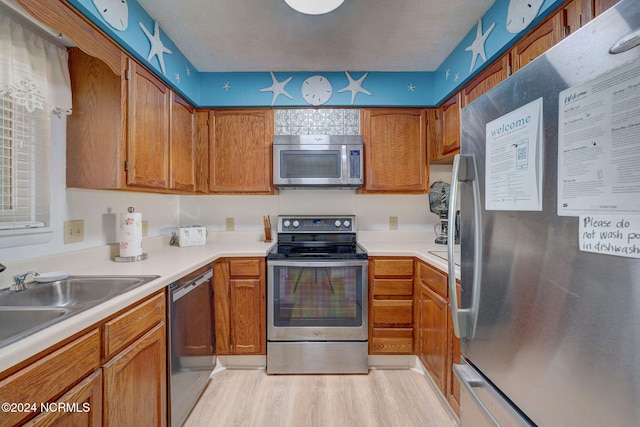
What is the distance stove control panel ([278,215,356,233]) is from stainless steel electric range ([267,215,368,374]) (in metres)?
0.50

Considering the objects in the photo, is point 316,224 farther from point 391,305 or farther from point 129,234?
point 129,234

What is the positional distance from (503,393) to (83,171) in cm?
204

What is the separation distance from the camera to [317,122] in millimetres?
2406

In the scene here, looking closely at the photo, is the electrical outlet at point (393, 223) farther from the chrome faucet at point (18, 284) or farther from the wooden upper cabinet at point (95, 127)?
the chrome faucet at point (18, 284)

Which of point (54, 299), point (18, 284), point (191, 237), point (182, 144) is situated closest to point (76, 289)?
point (54, 299)

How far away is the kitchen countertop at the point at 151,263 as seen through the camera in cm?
77

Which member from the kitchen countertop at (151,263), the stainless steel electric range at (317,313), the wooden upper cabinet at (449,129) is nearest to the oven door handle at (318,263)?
the stainless steel electric range at (317,313)

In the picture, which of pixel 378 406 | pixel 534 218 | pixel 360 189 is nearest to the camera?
pixel 534 218

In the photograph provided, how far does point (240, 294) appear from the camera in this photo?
2098 millimetres

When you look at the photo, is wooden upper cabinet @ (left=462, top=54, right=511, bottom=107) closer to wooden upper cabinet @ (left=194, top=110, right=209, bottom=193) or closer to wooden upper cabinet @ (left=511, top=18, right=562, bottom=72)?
wooden upper cabinet @ (left=511, top=18, right=562, bottom=72)

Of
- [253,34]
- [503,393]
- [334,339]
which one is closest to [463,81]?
[253,34]

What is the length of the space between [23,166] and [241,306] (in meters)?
1.43

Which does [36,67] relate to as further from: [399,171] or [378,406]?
[378,406]

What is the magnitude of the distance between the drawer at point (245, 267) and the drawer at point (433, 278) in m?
1.16
